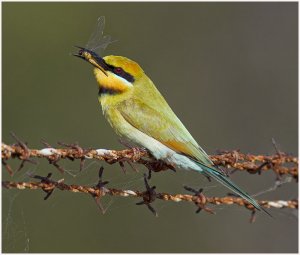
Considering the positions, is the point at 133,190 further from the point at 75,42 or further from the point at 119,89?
the point at 75,42

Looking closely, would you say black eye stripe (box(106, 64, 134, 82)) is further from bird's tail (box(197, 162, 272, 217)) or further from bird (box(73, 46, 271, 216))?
bird's tail (box(197, 162, 272, 217))

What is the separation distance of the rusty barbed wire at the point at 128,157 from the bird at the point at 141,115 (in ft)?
0.55

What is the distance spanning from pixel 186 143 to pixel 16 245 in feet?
2.81

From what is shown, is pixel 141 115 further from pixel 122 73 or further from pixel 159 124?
pixel 122 73

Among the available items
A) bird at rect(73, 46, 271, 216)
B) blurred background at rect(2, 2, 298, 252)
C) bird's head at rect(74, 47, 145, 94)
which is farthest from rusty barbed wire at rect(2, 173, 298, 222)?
blurred background at rect(2, 2, 298, 252)

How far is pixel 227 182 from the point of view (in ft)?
9.75

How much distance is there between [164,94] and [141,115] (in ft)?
15.8

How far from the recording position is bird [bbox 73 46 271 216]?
10.8 ft

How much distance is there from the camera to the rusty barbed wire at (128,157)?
7.87 ft

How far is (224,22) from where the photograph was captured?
9266 millimetres

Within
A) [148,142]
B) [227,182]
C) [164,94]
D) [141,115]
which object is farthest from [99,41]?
[164,94]

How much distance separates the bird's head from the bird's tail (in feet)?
1.97

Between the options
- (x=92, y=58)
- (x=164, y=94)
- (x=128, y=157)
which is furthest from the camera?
(x=164, y=94)

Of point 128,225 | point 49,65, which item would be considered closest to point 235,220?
point 128,225
